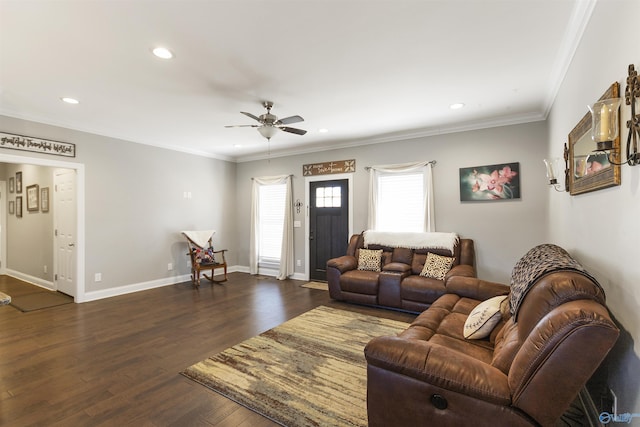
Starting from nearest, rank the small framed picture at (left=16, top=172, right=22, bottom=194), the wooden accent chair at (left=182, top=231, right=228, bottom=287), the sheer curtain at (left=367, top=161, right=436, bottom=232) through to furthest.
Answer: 1. the sheer curtain at (left=367, top=161, right=436, bottom=232)
2. the wooden accent chair at (left=182, top=231, right=228, bottom=287)
3. the small framed picture at (left=16, top=172, right=22, bottom=194)

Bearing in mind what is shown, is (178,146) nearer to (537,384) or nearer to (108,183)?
(108,183)

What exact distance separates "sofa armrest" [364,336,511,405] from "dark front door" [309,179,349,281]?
4.00 meters

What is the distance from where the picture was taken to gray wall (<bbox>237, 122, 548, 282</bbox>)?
4102 mm

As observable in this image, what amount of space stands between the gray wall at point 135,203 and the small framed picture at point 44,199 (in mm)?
496

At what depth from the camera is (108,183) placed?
4.87 metres

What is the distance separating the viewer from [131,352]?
9.47 feet

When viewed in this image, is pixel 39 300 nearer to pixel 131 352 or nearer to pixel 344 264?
pixel 131 352

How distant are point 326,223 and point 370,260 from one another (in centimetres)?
151

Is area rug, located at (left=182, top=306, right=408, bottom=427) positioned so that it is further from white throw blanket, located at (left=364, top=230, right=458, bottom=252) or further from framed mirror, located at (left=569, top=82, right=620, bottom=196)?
framed mirror, located at (left=569, top=82, right=620, bottom=196)

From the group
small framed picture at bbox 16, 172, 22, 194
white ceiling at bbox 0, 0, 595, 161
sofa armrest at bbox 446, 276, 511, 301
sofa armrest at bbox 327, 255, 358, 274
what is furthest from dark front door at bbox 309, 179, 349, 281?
small framed picture at bbox 16, 172, 22, 194

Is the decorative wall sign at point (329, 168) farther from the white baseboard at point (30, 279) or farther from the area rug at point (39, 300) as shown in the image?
the white baseboard at point (30, 279)

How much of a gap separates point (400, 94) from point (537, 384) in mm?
3062

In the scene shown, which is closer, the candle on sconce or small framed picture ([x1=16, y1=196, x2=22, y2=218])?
the candle on sconce

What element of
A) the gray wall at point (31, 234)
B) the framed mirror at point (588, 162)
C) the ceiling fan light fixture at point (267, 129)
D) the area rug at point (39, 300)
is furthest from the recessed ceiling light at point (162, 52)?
the gray wall at point (31, 234)
